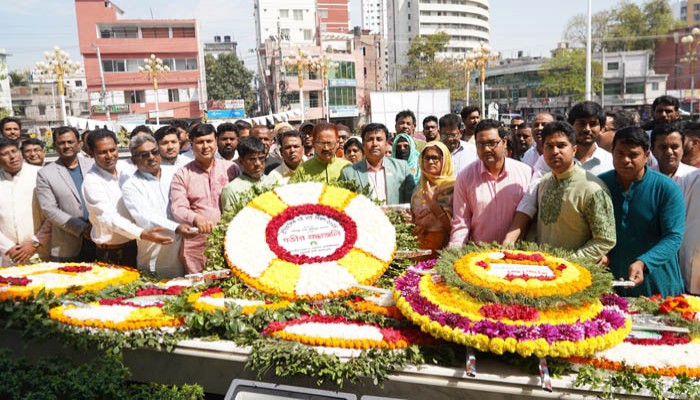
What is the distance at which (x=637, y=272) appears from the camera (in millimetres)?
3379

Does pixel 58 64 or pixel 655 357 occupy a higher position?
pixel 58 64

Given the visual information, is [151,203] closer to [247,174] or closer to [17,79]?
[247,174]

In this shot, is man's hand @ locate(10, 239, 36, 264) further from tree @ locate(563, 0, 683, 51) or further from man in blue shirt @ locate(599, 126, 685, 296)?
tree @ locate(563, 0, 683, 51)

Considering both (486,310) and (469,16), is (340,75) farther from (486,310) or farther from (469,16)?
(469,16)

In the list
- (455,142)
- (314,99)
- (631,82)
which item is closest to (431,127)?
(455,142)

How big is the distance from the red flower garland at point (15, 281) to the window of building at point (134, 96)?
43.2 m

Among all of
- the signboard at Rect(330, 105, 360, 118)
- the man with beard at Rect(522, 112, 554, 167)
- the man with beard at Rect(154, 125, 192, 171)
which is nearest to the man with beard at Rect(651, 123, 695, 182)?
the man with beard at Rect(522, 112, 554, 167)

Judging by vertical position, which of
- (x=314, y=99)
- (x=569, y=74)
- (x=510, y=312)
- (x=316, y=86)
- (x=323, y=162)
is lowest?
(x=510, y=312)

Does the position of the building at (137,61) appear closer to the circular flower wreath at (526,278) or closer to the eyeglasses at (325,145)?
the eyeglasses at (325,145)

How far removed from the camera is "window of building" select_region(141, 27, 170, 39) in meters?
44.6

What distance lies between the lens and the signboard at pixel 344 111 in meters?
49.8

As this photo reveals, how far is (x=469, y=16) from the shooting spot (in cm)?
10062

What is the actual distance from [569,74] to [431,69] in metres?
13.4

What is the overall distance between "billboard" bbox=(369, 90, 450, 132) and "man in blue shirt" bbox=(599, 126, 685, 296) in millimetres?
21643
